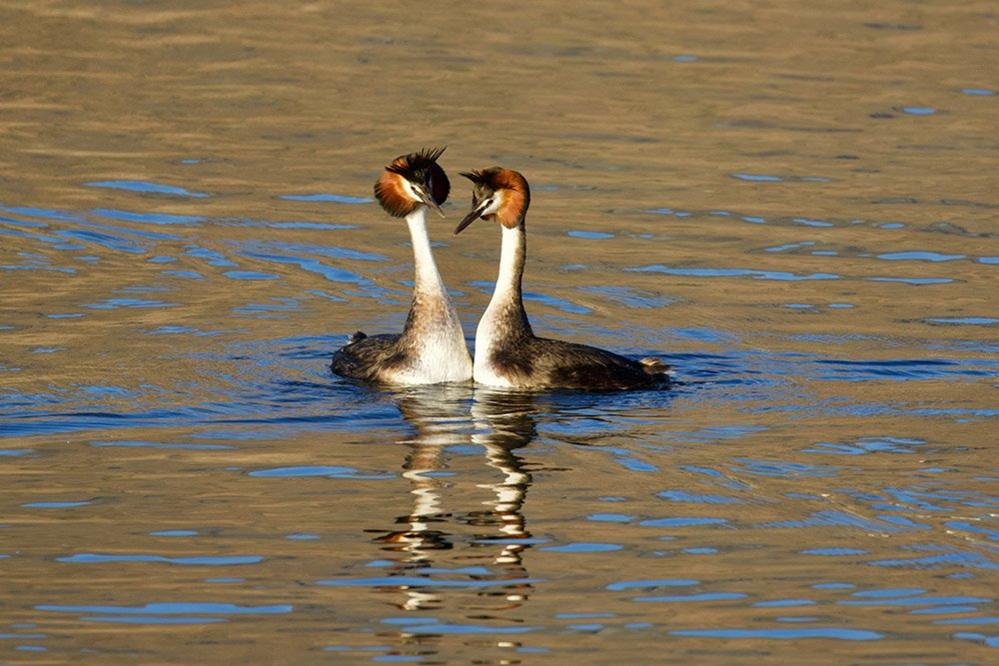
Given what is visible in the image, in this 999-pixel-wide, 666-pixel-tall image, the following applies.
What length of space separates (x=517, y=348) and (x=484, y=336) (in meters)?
0.26

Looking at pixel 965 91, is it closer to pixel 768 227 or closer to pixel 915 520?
pixel 768 227

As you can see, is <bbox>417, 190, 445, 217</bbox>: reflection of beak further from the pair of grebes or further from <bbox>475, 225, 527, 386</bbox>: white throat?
<bbox>475, 225, 527, 386</bbox>: white throat

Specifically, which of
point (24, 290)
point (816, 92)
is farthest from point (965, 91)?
point (24, 290)

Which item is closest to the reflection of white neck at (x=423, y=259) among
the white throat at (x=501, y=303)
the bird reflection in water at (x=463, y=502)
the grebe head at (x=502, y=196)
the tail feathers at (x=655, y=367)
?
the grebe head at (x=502, y=196)

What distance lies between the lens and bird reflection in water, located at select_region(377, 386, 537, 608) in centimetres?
976

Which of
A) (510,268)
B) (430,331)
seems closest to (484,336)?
(430,331)

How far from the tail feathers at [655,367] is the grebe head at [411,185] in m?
Result: 1.78

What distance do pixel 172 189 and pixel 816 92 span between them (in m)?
9.40

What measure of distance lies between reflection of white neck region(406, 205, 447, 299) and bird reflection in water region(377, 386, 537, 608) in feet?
2.31

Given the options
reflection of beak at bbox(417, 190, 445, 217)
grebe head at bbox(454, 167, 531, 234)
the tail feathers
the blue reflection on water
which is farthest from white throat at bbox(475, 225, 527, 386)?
the blue reflection on water

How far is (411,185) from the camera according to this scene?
1425cm

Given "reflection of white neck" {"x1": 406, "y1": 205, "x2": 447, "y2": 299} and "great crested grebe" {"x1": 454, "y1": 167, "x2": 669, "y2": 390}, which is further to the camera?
"reflection of white neck" {"x1": 406, "y1": 205, "x2": 447, "y2": 299}

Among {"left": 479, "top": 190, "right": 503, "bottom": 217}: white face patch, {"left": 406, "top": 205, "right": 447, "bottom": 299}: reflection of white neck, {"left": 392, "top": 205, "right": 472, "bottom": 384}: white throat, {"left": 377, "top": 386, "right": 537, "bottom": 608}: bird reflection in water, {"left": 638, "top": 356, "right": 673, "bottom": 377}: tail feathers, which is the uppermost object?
{"left": 479, "top": 190, "right": 503, "bottom": 217}: white face patch

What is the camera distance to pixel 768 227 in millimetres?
19953
